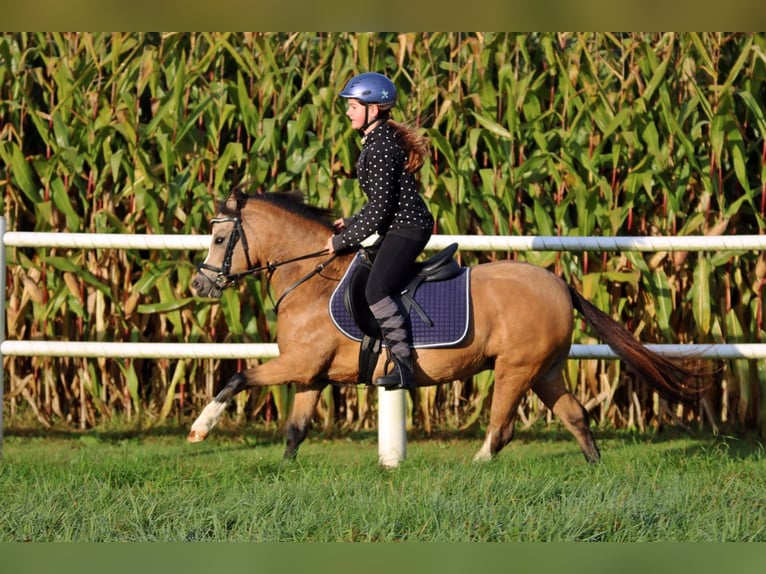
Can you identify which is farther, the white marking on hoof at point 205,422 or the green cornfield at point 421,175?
the green cornfield at point 421,175

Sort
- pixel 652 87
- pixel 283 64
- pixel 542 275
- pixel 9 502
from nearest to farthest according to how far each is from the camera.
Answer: pixel 9 502 → pixel 542 275 → pixel 652 87 → pixel 283 64

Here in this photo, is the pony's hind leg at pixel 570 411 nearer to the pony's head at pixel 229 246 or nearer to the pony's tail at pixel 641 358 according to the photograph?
the pony's tail at pixel 641 358

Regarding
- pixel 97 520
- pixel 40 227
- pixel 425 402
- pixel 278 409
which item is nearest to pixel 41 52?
pixel 40 227

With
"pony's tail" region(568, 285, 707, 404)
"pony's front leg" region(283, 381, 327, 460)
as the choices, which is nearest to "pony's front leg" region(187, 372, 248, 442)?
"pony's front leg" region(283, 381, 327, 460)

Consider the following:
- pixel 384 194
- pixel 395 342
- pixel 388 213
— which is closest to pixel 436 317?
pixel 395 342

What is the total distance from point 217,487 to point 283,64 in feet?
12.9

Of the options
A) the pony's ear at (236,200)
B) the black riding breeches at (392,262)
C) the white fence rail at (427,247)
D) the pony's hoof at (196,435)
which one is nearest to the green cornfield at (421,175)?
the white fence rail at (427,247)

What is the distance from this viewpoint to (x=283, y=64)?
322 inches

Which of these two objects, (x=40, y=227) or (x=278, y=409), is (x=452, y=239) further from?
(x=40, y=227)

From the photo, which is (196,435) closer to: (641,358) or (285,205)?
(285,205)

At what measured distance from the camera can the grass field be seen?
462cm

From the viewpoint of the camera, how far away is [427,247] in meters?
6.77

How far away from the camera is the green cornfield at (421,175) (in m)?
7.74

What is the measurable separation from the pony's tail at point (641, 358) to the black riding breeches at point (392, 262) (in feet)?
3.45
